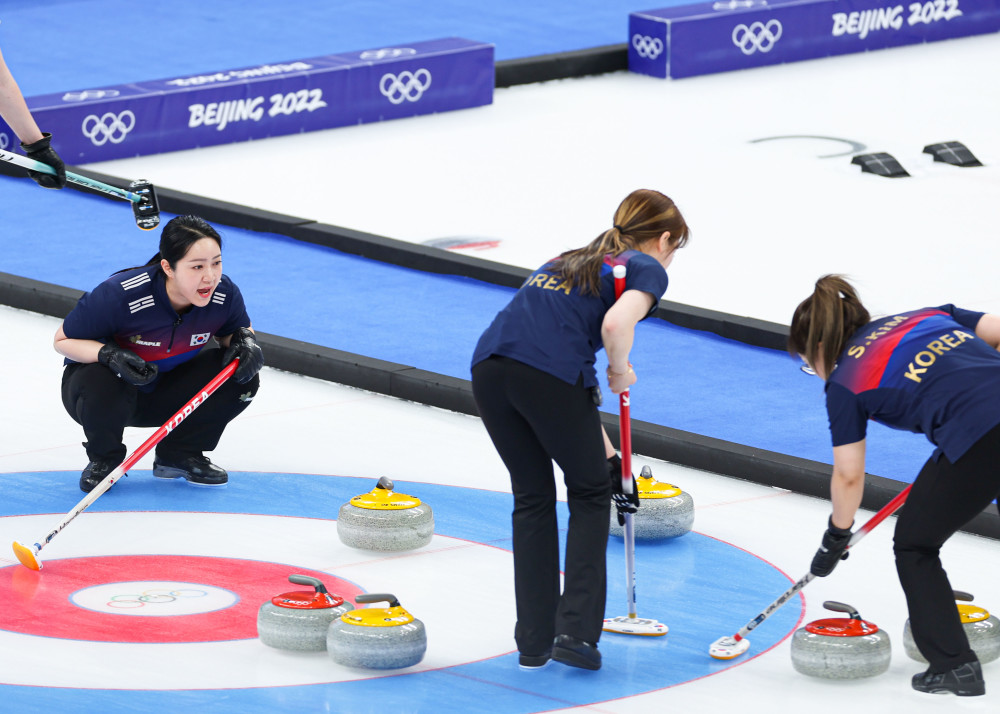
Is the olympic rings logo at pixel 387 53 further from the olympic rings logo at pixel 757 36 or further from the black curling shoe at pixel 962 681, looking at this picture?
the black curling shoe at pixel 962 681

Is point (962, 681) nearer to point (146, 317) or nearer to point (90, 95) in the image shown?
point (146, 317)

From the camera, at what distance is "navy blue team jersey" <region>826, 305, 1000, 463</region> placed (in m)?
4.78

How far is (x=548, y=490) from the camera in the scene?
5172mm

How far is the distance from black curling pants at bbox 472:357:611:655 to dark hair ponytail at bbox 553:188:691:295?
1.02 feet

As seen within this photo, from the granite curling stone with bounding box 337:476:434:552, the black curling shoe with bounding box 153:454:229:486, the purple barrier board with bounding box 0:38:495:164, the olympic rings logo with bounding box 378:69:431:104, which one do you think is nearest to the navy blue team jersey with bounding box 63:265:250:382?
the black curling shoe with bounding box 153:454:229:486

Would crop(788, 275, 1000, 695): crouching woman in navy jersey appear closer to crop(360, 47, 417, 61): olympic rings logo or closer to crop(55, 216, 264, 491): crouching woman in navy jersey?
crop(55, 216, 264, 491): crouching woman in navy jersey

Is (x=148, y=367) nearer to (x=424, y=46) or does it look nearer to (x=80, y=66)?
(x=424, y=46)

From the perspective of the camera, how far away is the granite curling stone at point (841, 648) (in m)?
5.04

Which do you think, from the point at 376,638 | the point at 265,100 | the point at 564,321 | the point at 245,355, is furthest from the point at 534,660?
the point at 265,100

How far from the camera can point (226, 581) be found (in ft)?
19.4

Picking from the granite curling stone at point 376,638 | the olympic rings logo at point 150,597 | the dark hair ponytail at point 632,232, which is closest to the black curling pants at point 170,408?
the olympic rings logo at point 150,597

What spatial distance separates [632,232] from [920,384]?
2.89 feet

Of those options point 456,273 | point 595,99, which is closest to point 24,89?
point 595,99

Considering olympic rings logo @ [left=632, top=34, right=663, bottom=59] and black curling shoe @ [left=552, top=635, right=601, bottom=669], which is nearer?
black curling shoe @ [left=552, top=635, right=601, bottom=669]
